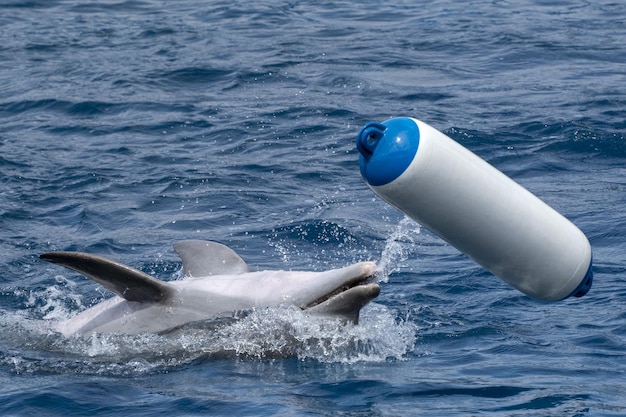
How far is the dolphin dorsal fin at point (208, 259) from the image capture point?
9609mm

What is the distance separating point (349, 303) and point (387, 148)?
4.82ft

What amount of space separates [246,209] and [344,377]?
17.4 feet

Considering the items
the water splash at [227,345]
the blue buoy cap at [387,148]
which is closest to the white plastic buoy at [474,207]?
the blue buoy cap at [387,148]

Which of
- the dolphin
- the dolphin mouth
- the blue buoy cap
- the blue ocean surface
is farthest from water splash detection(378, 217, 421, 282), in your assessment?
the blue buoy cap

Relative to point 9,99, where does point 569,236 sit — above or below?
above

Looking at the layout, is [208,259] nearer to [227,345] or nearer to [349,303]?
[227,345]

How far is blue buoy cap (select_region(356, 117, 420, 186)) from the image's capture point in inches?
290

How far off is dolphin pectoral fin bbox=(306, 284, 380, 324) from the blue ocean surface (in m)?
0.16

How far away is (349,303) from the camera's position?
8438 mm

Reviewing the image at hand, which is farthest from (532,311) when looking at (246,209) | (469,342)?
(246,209)

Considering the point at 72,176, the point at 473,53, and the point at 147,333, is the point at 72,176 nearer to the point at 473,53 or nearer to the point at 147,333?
the point at 147,333

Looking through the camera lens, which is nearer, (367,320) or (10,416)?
(10,416)

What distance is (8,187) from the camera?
47.4 feet

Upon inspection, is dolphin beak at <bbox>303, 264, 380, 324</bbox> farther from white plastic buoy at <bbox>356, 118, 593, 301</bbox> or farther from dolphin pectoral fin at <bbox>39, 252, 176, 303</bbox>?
dolphin pectoral fin at <bbox>39, 252, 176, 303</bbox>
